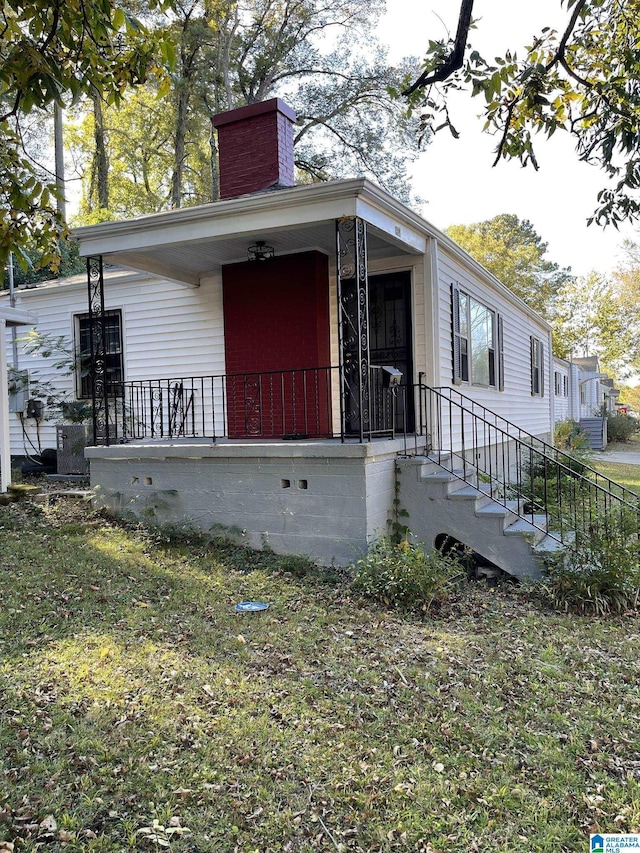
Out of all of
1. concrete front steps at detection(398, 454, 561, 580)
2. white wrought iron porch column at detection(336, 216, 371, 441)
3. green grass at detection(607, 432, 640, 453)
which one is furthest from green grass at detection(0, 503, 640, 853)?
green grass at detection(607, 432, 640, 453)

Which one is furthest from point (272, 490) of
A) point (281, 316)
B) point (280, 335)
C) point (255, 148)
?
point (255, 148)

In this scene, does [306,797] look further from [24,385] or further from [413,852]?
[24,385]

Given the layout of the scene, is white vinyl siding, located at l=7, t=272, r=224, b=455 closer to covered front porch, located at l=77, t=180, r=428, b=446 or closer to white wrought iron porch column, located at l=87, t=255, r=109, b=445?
covered front porch, located at l=77, t=180, r=428, b=446

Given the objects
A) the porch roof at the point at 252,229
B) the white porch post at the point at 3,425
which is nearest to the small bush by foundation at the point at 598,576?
the porch roof at the point at 252,229

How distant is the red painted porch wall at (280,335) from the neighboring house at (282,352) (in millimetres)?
21

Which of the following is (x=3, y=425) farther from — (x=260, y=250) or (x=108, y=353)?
(x=260, y=250)

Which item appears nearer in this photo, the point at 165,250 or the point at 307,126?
the point at 165,250

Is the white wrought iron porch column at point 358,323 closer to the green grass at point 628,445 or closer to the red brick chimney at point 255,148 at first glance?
the red brick chimney at point 255,148

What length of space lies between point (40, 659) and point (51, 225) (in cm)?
264

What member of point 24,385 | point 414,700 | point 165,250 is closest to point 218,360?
point 165,250

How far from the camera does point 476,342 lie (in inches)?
390

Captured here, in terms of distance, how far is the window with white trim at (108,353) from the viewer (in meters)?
10.1

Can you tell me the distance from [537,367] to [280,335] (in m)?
9.96

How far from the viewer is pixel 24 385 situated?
1095 cm
